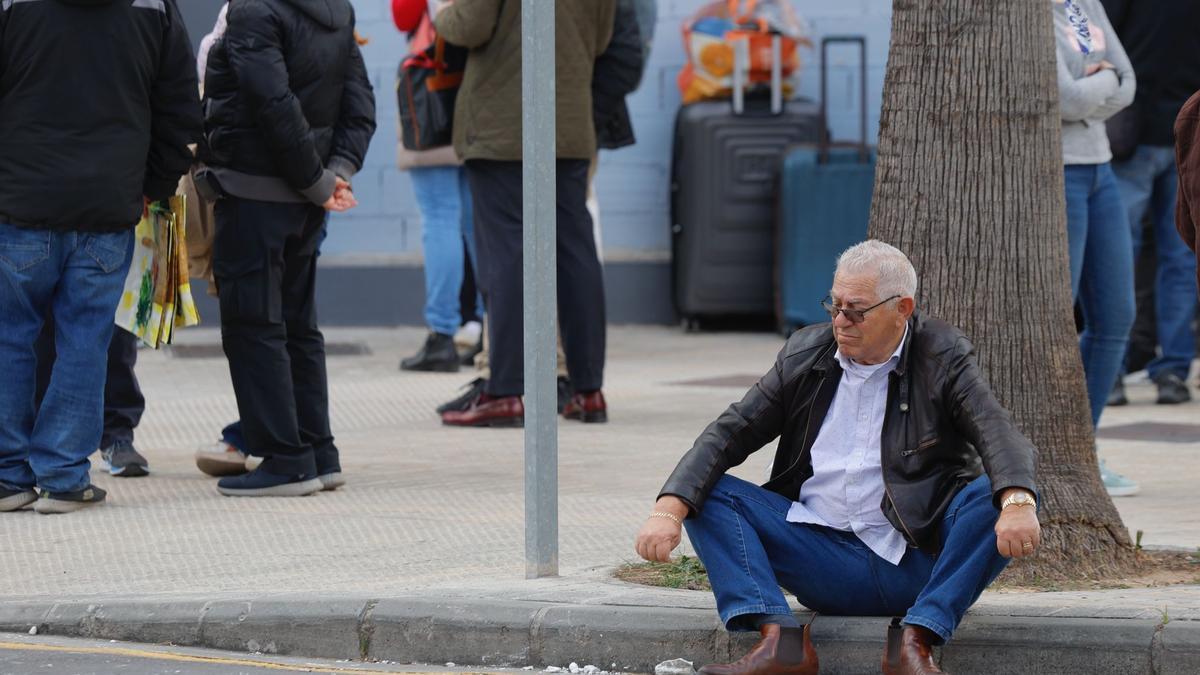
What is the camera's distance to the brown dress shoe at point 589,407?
904 cm

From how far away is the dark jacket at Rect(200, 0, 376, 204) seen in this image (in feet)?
22.8

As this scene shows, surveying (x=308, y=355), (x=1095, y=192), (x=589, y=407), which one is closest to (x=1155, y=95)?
(x=1095, y=192)

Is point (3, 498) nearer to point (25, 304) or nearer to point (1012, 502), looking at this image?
point (25, 304)

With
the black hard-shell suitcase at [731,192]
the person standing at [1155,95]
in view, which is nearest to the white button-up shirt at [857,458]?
the person standing at [1155,95]

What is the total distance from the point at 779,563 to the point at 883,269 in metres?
0.73

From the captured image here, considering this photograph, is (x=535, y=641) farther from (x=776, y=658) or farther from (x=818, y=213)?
(x=818, y=213)

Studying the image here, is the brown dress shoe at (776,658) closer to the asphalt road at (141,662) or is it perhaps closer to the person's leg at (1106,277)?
the asphalt road at (141,662)

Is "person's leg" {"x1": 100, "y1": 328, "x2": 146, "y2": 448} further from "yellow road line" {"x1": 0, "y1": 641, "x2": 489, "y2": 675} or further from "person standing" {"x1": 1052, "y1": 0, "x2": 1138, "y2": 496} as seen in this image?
"person standing" {"x1": 1052, "y1": 0, "x2": 1138, "y2": 496}

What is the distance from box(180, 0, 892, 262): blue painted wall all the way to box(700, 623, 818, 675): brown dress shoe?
843cm

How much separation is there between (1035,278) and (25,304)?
124 inches

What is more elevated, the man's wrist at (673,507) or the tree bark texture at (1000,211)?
the tree bark texture at (1000,211)

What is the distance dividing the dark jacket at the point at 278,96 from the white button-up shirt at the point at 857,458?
262 centimetres

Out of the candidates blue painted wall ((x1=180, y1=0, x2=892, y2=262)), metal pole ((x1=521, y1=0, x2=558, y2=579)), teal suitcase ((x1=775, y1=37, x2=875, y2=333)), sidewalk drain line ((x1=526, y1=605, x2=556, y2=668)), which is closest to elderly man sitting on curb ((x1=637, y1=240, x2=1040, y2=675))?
sidewalk drain line ((x1=526, y1=605, x2=556, y2=668))

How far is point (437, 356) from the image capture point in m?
11.1
